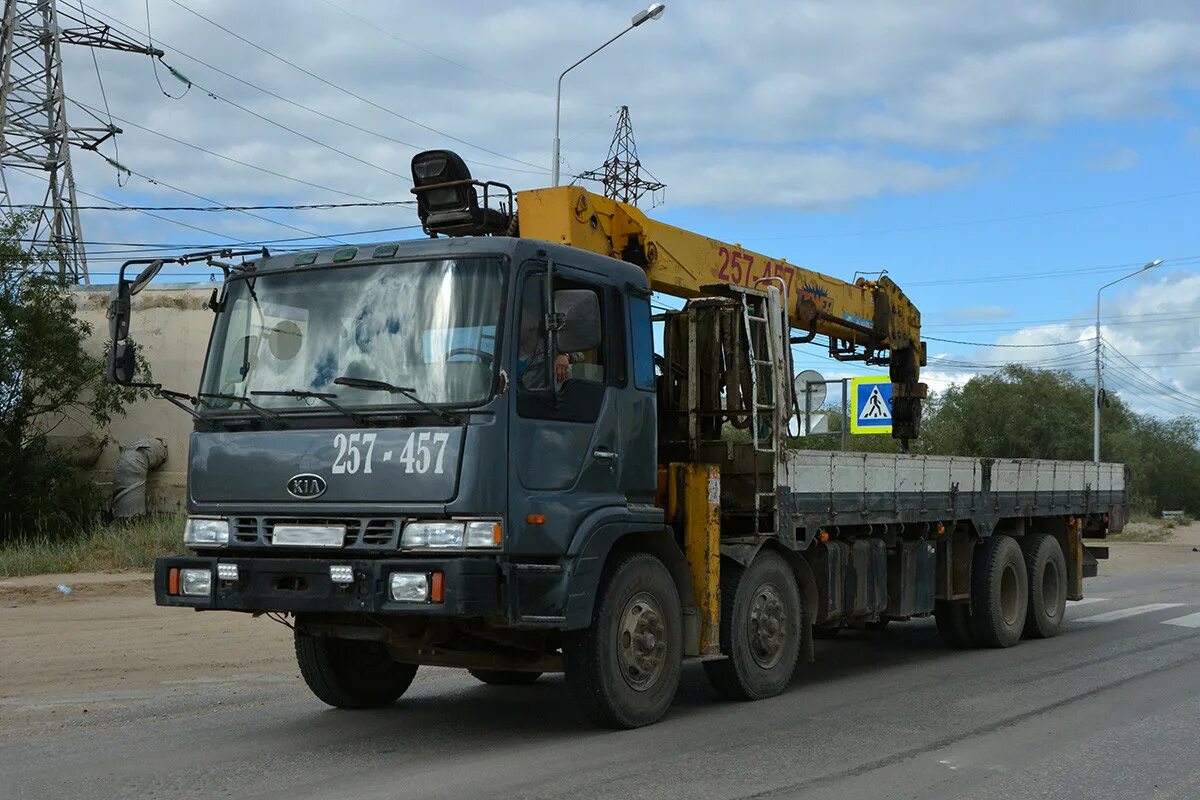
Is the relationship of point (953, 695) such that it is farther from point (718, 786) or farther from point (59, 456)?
point (59, 456)

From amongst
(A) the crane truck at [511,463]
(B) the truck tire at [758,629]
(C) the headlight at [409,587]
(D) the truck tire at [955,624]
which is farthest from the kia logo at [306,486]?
(D) the truck tire at [955,624]

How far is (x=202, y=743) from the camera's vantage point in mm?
7625

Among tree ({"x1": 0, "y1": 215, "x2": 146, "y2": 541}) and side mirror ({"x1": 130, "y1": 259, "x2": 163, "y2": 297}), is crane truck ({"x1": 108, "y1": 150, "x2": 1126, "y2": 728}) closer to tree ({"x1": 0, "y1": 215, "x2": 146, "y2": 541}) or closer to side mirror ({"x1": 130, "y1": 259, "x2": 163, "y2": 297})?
side mirror ({"x1": 130, "y1": 259, "x2": 163, "y2": 297})

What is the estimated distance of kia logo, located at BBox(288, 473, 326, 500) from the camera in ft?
23.2

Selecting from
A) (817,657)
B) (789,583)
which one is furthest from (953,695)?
(817,657)

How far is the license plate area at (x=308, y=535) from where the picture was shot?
275 inches

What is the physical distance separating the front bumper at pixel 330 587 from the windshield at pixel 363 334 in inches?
34.1

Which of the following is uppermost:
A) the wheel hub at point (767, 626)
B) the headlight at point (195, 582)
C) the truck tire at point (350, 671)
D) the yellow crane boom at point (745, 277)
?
the yellow crane boom at point (745, 277)

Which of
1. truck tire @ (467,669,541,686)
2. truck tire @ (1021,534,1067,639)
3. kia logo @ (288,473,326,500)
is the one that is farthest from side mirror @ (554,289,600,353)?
truck tire @ (1021,534,1067,639)

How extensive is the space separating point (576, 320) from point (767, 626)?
9.61ft

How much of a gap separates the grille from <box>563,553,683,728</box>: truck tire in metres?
1.30

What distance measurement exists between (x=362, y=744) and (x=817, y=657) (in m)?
5.49

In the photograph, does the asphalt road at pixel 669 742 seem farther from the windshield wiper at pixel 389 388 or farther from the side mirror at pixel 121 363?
the side mirror at pixel 121 363

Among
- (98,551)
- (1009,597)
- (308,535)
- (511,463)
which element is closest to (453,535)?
(511,463)
